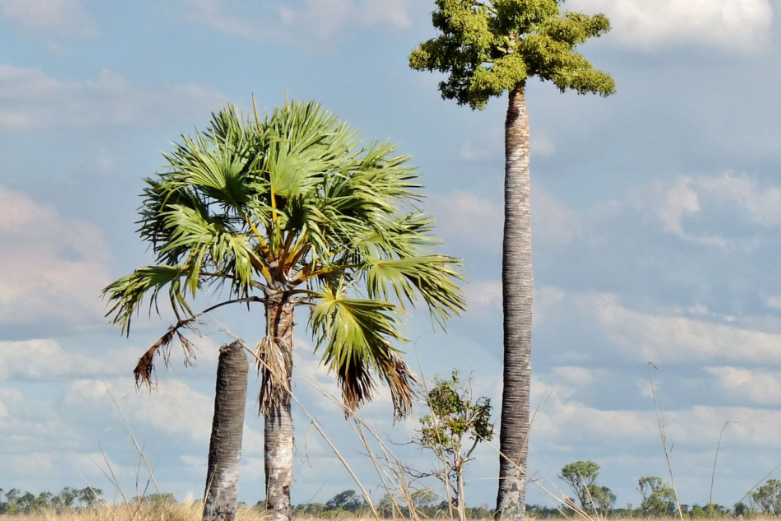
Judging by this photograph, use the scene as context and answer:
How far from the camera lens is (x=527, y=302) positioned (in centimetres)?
1612

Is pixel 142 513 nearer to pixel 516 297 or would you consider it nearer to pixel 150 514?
pixel 150 514

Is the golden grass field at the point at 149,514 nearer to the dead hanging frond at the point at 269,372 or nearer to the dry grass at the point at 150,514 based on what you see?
the dry grass at the point at 150,514

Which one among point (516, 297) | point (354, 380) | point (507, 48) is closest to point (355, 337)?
point (354, 380)

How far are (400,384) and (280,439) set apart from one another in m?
2.45

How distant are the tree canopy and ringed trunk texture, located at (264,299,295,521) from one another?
6.33 metres

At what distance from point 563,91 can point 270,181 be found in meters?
6.95

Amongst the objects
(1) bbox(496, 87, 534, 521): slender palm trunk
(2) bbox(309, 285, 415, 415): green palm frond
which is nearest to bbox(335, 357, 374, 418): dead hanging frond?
(2) bbox(309, 285, 415, 415): green palm frond

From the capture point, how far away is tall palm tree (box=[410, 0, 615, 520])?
52.6ft

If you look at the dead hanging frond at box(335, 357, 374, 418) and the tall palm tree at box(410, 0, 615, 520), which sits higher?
the tall palm tree at box(410, 0, 615, 520)

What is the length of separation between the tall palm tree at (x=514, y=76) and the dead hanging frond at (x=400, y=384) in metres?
2.65

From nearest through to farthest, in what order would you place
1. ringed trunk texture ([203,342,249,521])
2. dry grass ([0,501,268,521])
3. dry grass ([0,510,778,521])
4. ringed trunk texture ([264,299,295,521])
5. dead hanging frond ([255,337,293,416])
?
dry grass ([0,510,778,521]) → dry grass ([0,501,268,521]) → ringed trunk texture ([203,342,249,521]) → dead hanging frond ([255,337,293,416]) → ringed trunk texture ([264,299,295,521])

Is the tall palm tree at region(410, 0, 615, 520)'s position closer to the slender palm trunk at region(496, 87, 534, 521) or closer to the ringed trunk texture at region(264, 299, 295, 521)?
the slender palm trunk at region(496, 87, 534, 521)

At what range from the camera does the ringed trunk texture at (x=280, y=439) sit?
1422 centimetres

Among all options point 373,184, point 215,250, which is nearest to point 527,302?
point 373,184
